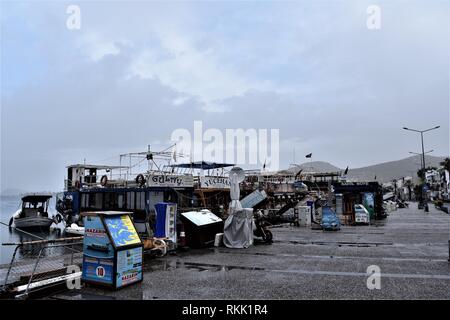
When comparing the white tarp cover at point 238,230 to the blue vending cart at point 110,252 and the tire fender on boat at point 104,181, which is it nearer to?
the blue vending cart at point 110,252

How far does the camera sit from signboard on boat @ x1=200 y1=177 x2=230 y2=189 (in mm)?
27750

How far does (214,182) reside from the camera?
94.0 feet

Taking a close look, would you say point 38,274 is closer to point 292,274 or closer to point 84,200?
point 292,274

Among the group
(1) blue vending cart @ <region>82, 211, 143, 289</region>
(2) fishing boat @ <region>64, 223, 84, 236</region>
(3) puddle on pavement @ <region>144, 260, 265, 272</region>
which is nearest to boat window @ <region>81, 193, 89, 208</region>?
(2) fishing boat @ <region>64, 223, 84, 236</region>

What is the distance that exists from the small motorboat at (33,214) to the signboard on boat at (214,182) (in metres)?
21.1

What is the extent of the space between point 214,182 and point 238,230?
16.4 meters

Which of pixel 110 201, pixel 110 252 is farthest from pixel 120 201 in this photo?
pixel 110 252

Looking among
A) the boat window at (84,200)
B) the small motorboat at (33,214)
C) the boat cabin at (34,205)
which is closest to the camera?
the boat window at (84,200)

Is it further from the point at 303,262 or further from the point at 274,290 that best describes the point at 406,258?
the point at 274,290

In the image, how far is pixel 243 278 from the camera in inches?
300

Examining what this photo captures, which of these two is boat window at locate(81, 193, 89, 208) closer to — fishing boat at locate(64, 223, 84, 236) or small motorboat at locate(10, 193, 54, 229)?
fishing boat at locate(64, 223, 84, 236)

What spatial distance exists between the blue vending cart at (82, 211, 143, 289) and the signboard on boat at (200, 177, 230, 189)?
20343 mm

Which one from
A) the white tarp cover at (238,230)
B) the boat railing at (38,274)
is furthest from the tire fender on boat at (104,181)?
the boat railing at (38,274)

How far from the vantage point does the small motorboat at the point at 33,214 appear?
37312 millimetres
